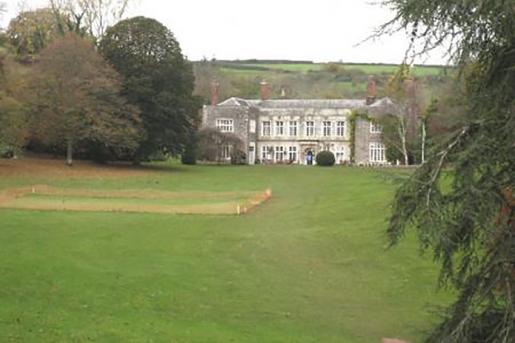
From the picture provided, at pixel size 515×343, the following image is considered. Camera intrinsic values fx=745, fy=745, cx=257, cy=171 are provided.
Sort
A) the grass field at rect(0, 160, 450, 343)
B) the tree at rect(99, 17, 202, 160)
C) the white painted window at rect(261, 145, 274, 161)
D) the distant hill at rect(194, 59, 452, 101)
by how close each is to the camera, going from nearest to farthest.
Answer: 1. the grass field at rect(0, 160, 450, 343)
2. the tree at rect(99, 17, 202, 160)
3. the white painted window at rect(261, 145, 274, 161)
4. the distant hill at rect(194, 59, 452, 101)

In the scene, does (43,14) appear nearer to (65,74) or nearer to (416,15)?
(65,74)

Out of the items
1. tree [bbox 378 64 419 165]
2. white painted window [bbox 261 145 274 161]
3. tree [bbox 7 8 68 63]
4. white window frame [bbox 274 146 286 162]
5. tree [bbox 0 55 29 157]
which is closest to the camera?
tree [bbox 0 55 29 157]

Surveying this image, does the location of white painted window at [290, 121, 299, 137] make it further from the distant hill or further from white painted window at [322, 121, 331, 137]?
the distant hill

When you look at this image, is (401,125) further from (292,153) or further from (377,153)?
(292,153)

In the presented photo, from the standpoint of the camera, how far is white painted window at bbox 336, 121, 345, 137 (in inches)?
3457

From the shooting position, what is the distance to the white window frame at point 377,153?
81438 millimetres

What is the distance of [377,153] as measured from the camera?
8306 cm

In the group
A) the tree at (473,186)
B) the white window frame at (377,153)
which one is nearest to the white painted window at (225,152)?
the white window frame at (377,153)

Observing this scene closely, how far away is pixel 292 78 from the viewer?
434 ft

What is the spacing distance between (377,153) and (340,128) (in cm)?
687

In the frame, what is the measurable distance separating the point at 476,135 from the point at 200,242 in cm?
1762

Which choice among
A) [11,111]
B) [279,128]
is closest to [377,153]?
[279,128]

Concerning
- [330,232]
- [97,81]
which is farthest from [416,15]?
[97,81]

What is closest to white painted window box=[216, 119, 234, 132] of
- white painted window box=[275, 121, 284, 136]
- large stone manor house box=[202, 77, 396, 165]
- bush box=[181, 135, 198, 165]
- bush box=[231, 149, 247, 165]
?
large stone manor house box=[202, 77, 396, 165]
